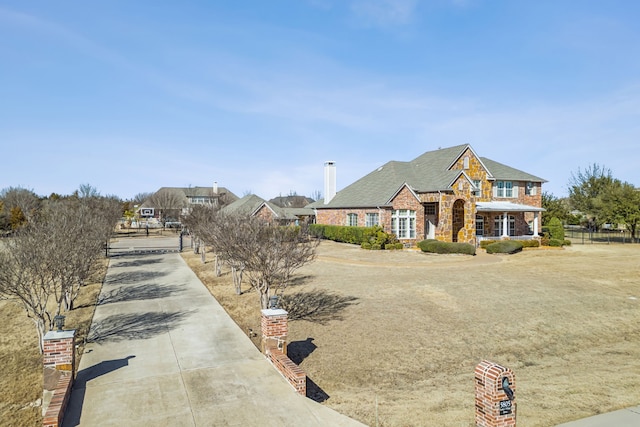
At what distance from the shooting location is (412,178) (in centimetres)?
3691

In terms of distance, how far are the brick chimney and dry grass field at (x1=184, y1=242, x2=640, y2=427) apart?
20738 millimetres

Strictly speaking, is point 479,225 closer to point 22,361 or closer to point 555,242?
point 555,242

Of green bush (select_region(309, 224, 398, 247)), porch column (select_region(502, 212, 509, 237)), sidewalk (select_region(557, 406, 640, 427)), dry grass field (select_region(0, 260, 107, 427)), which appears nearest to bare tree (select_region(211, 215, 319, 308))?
dry grass field (select_region(0, 260, 107, 427))

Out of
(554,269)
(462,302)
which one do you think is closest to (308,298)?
(462,302)

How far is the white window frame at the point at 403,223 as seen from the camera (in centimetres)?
3369

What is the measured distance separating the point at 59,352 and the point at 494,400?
7.47 m

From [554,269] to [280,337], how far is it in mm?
19024

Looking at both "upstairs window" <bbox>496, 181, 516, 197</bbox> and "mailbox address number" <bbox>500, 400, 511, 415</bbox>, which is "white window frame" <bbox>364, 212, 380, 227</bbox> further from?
"mailbox address number" <bbox>500, 400, 511, 415</bbox>

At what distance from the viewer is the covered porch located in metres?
34.6

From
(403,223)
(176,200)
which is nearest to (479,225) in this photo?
(403,223)

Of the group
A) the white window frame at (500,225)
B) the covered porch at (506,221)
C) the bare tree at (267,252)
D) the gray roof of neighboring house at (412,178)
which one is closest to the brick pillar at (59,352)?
the bare tree at (267,252)

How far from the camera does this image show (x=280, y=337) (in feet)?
29.9

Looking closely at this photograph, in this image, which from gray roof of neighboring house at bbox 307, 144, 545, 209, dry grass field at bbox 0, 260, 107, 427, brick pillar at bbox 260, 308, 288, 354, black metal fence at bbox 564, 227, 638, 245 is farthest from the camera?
black metal fence at bbox 564, 227, 638, 245

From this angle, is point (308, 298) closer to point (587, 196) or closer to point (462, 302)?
point (462, 302)
